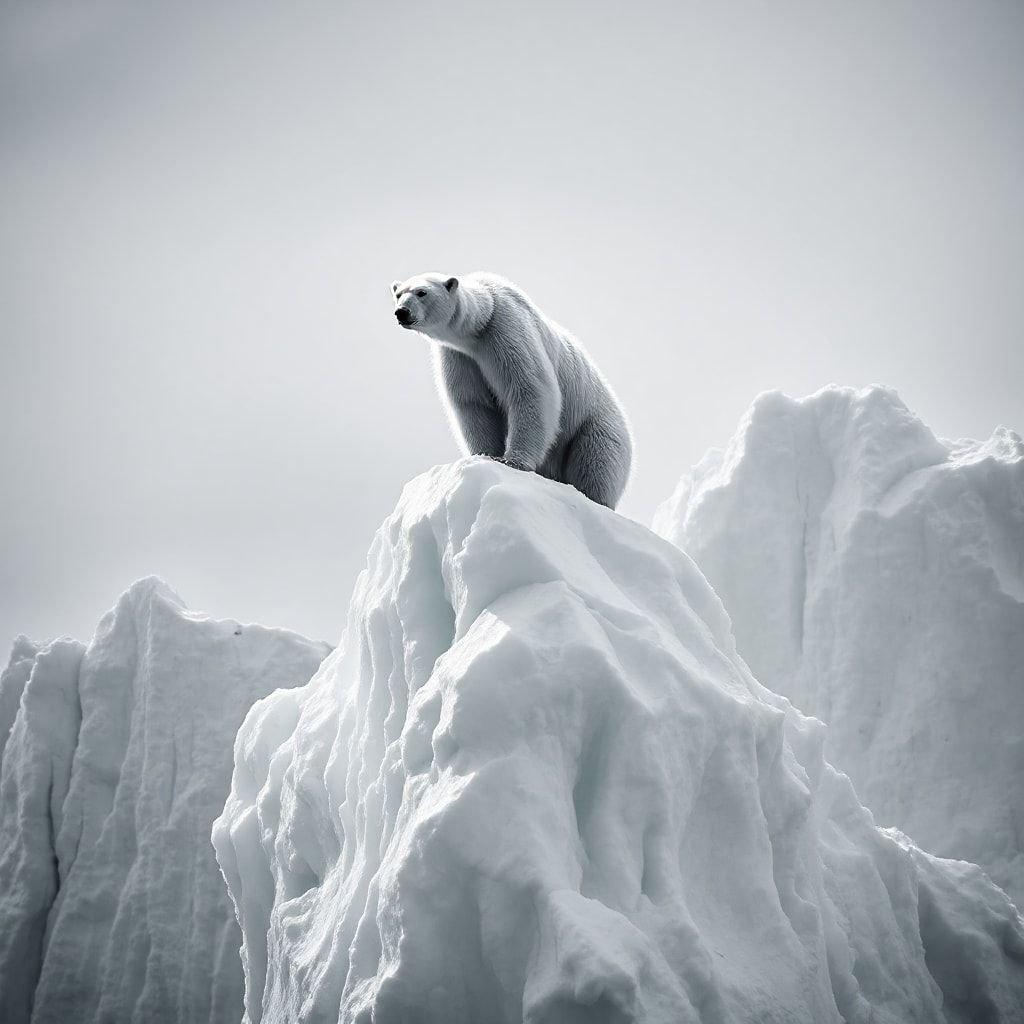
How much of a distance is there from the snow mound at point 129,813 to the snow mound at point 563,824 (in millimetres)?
6868

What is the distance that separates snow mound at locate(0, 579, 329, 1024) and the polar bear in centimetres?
884

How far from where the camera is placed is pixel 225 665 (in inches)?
543

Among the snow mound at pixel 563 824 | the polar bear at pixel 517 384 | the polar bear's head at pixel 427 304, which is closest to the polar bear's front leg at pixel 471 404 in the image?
the polar bear at pixel 517 384

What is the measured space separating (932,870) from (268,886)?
5.16m

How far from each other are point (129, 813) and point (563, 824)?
449 inches

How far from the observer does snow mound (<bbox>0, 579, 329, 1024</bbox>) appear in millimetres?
11961

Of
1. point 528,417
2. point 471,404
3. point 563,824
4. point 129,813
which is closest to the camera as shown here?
point 563,824

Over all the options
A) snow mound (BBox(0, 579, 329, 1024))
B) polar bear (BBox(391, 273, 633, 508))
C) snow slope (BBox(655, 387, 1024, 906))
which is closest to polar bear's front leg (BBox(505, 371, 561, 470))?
polar bear (BBox(391, 273, 633, 508))

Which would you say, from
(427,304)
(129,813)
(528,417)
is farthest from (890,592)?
(129,813)

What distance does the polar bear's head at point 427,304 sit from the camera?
18.1 ft

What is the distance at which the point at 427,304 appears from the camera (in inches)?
217

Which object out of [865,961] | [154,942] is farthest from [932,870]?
[154,942]

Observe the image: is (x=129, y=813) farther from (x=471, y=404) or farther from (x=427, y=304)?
(x=427, y=304)

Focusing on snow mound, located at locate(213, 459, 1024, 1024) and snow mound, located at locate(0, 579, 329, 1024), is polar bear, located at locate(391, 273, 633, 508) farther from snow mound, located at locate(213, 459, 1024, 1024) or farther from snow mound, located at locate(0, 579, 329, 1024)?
snow mound, located at locate(0, 579, 329, 1024)
